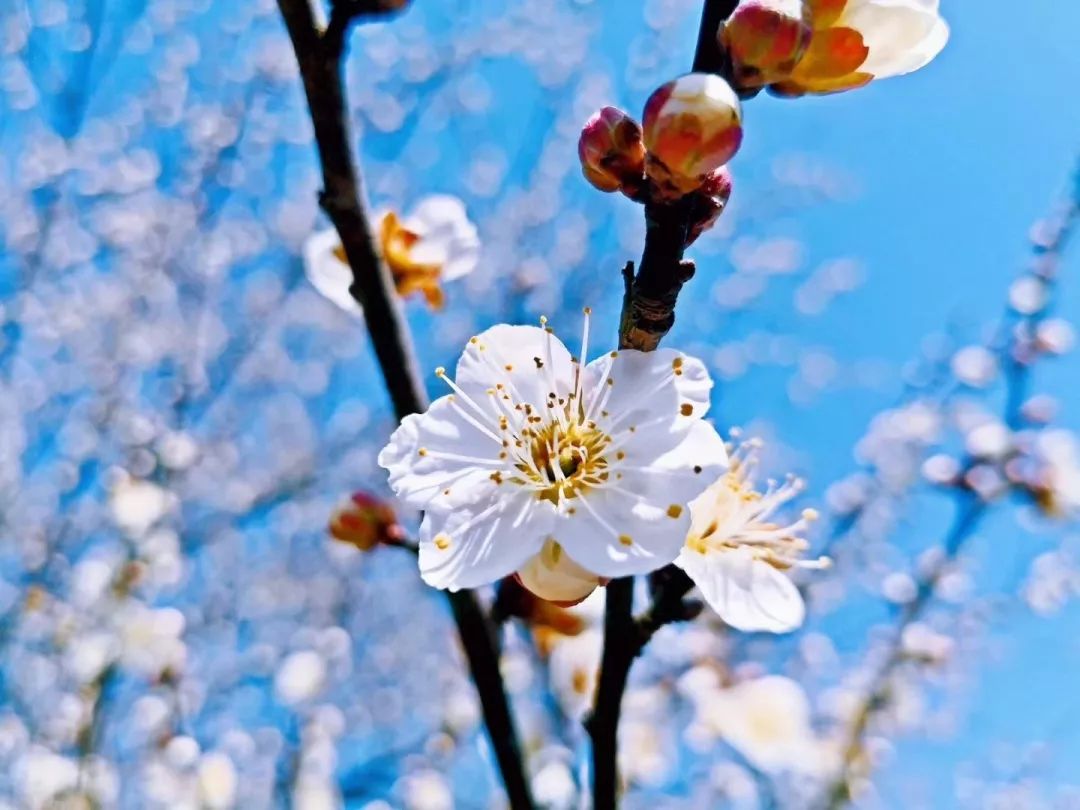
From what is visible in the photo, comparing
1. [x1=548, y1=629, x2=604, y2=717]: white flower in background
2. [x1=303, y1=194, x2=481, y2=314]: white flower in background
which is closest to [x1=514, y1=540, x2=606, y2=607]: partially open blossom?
[x1=303, y1=194, x2=481, y2=314]: white flower in background

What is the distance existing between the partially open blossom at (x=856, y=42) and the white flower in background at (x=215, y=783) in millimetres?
2847

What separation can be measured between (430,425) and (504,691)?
0.38 m

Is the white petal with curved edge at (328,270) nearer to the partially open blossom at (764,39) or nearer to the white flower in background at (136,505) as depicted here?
the partially open blossom at (764,39)

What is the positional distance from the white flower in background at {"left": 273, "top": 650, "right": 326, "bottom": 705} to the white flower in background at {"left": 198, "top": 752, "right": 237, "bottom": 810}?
419mm

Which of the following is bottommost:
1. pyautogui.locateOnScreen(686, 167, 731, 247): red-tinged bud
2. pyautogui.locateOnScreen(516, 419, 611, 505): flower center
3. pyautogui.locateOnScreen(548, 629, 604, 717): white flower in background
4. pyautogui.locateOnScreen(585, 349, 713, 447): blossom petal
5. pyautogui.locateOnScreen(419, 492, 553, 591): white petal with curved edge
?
pyautogui.locateOnScreen(548, 629, 604, 717): white flower in background

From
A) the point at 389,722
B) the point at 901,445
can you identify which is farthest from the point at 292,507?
the point at 901,445

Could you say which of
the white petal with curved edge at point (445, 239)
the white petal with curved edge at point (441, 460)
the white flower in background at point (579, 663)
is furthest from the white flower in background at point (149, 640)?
the white petal with curved edge at point (441, 460)

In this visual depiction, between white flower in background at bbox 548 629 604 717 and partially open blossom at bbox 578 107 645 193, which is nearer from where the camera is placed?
partially open blossom at bbox 578 107 645 193

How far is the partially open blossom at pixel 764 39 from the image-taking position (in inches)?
25.0

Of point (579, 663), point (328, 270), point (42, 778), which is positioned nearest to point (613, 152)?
point (328, 270)

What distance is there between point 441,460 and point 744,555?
0.32 meters

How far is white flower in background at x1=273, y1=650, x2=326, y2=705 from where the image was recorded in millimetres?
3514

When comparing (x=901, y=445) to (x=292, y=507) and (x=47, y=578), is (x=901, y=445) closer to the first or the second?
(x=292, y=507)

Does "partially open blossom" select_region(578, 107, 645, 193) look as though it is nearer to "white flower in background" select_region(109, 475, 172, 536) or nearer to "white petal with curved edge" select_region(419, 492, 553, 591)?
"white petal with curved edge" select_region(419, 492, 553, 591)
